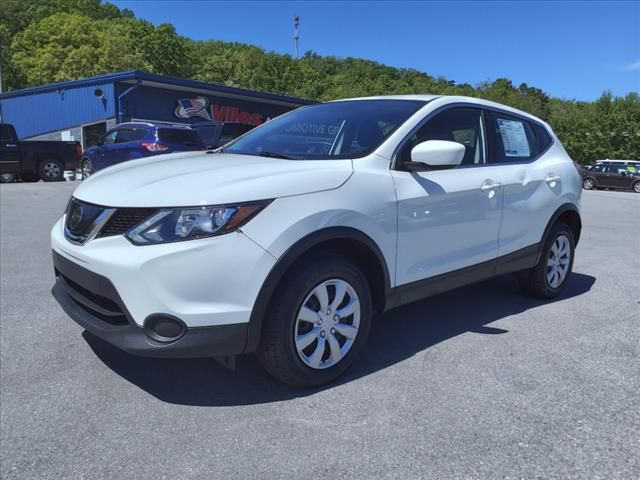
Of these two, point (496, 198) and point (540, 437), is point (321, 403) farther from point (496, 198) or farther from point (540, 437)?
point (496, 198)

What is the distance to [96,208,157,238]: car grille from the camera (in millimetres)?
2477

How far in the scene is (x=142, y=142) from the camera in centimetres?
1327

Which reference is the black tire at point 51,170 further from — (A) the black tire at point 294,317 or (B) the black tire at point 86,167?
(A) the black tire at point 294,317

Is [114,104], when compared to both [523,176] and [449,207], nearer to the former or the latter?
[523,176]

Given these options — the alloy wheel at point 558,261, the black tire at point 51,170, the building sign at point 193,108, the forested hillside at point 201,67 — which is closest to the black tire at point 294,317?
the alloy wheel at point 558,261

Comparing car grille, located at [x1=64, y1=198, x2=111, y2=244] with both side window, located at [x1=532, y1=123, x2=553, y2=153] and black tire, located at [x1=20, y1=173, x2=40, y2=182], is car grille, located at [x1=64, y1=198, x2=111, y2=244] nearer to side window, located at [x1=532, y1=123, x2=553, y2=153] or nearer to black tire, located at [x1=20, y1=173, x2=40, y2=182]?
side window, located at [x1=532, y1=123, x2=553, y2=153]

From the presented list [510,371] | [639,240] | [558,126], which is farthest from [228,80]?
[510,371]

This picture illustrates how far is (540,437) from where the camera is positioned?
8.18ft

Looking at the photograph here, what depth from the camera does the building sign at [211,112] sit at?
25.1 m

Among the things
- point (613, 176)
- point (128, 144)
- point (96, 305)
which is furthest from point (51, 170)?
point (613, 176)

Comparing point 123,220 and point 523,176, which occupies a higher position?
point 523,176

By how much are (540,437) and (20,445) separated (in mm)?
2423

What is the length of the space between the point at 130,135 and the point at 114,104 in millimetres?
8774

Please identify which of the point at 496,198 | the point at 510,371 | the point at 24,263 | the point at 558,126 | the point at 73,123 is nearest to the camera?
the point at 510,371
